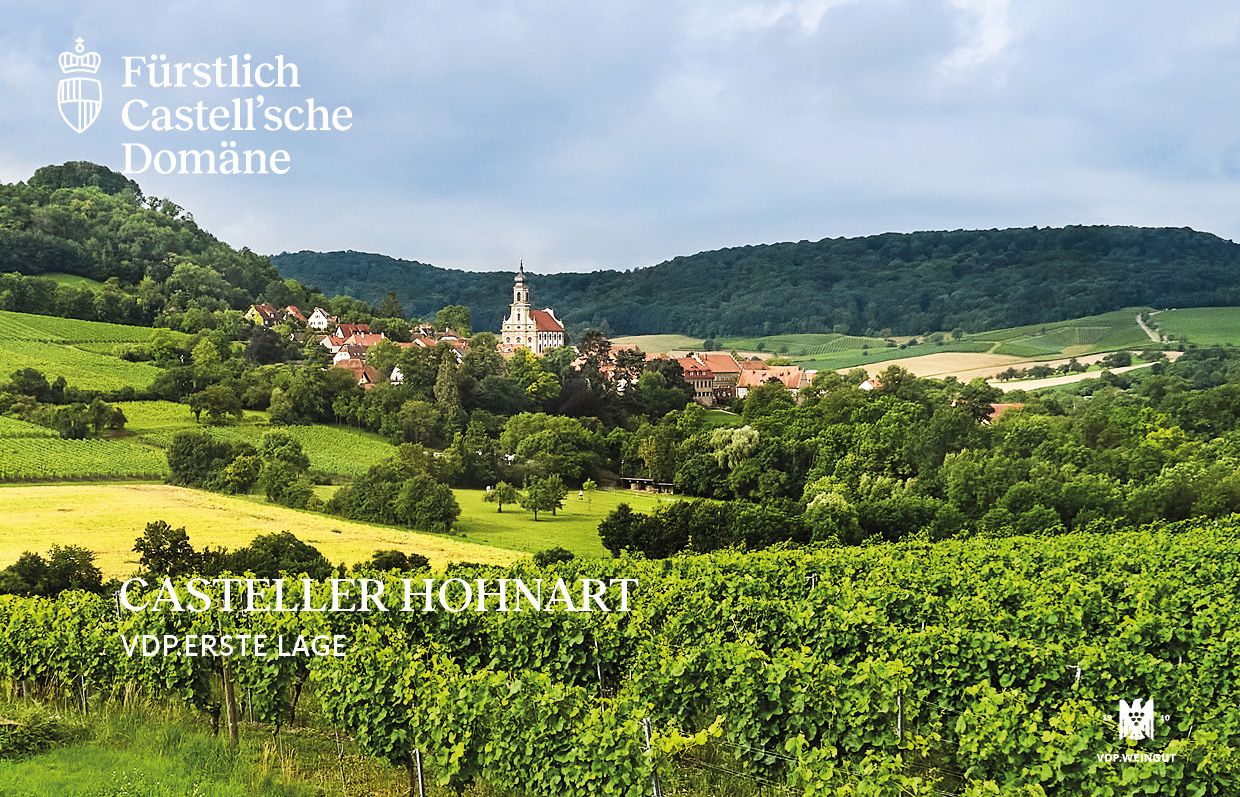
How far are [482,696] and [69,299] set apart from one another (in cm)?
3960

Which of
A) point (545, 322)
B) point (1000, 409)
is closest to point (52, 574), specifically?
point (1000, 409)

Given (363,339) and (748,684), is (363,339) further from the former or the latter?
(748,684)

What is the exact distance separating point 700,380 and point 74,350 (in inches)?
1049

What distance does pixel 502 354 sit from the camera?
44.6m

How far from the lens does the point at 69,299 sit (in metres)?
40.8

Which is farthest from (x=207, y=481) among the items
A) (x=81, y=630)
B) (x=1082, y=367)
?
(x=1082, y=367)

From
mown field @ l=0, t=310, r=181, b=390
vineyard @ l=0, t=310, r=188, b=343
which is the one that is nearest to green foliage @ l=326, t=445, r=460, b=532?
mown field @ l=0, t=310, r=181, b=390

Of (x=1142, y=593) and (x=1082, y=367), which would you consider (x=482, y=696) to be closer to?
(x=1142, y=593)

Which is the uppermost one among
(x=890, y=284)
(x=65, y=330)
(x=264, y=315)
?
(x=890, y=284)

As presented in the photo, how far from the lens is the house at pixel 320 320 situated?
4810 centimetres

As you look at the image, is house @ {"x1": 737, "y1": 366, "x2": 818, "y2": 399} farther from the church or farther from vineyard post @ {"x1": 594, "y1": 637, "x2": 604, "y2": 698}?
vineyard post @ {"x1": 594, "y1": 637, "x2": 604, "y2": 698}

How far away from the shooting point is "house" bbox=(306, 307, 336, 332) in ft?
158

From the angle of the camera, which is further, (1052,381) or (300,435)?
(1052,381)

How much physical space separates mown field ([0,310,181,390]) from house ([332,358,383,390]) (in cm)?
674
